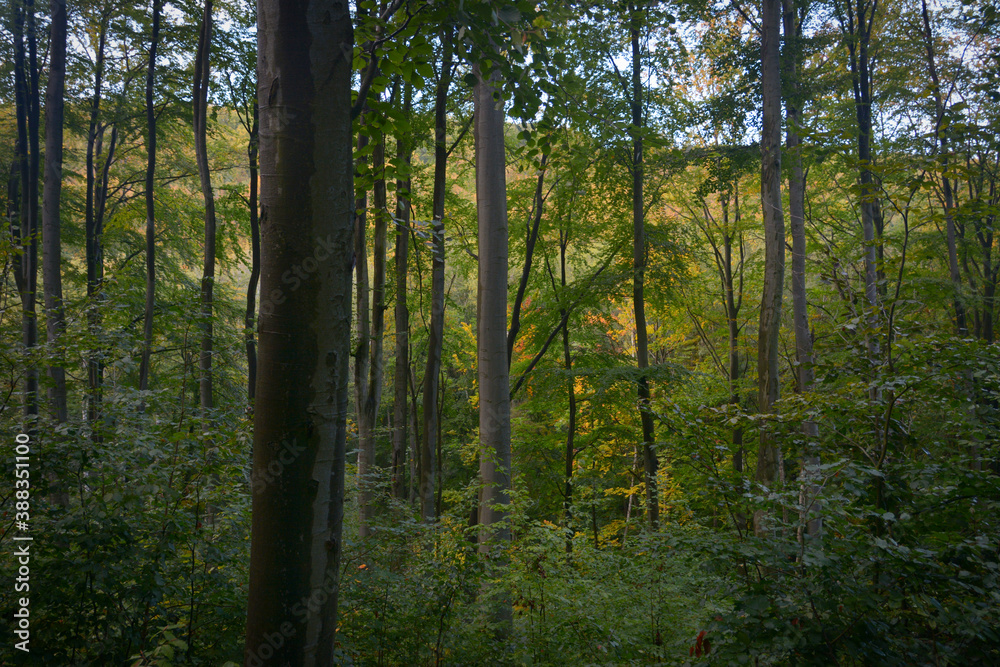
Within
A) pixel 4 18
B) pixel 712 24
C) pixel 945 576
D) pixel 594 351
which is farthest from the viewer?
pixel 594 351

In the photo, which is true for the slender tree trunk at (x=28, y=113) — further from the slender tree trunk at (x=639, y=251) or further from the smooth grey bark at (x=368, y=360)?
the slender tree trunk at (x=639, y=251)

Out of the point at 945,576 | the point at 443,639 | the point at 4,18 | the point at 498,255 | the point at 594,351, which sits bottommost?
the point at 443,639

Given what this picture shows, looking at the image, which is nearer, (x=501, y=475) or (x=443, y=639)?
(x=443, y=639)

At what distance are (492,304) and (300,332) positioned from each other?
146 inches

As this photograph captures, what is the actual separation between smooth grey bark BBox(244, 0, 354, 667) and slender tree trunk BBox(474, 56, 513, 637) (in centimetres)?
342

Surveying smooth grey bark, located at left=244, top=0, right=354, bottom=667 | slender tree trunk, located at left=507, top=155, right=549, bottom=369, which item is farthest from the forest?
slender tree trunk, located at left=507, top=155, right=549, bottom=369

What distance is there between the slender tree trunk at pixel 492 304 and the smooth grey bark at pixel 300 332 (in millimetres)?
3423

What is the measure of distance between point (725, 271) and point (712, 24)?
807cm

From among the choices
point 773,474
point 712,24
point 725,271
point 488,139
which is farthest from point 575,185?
point 725,271

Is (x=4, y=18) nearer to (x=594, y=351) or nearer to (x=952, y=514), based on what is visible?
(x=594, y=351)

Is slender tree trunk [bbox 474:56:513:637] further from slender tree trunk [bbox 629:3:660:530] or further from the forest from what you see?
slender tree trunk [bbox 629:3:660:530]

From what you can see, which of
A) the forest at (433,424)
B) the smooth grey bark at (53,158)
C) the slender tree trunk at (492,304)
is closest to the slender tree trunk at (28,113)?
the forest at (433,424)

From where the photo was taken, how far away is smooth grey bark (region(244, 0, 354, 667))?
180 cm

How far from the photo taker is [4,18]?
27.3 ft
